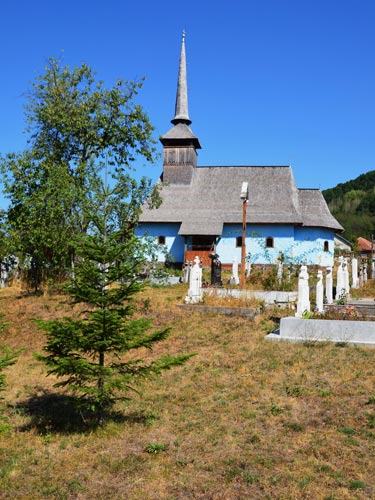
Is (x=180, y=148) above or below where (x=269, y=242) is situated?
above

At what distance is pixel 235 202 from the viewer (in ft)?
126

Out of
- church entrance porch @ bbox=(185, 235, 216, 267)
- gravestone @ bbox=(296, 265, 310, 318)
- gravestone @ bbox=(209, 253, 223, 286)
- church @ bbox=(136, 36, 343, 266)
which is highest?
church @ bbox=(136, 36, 343, 266)

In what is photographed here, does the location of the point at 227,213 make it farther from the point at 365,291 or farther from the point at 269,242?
the point at 365,291

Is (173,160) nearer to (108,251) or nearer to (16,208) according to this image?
(16,208)

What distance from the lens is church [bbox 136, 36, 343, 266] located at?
3644 centimetres

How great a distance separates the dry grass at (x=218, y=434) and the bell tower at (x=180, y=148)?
27749mm

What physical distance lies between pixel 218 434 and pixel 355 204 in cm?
11604

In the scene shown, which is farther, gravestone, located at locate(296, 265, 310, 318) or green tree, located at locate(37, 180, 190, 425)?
gravestone, located at locate(296, 265, 310, 318)

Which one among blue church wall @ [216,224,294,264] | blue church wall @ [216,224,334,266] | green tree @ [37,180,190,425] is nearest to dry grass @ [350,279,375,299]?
blue church wall @ [216,224,334,266]

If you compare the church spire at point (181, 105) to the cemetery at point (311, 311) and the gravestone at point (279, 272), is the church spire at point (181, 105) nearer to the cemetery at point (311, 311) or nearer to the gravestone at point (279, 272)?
the gravestone at point (279, 272)

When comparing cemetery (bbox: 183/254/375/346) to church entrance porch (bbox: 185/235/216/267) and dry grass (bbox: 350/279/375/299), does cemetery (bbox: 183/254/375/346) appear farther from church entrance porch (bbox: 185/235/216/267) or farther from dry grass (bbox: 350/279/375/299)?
church entrance porch (bbox: 185/235/216/267)

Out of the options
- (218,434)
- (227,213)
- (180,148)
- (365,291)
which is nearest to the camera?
(218,434)

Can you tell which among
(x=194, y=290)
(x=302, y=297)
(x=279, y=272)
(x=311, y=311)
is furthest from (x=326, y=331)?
(x=279, y=272)

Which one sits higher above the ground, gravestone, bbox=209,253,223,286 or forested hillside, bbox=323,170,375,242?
forested hillside, bbox=323,170,375,242
